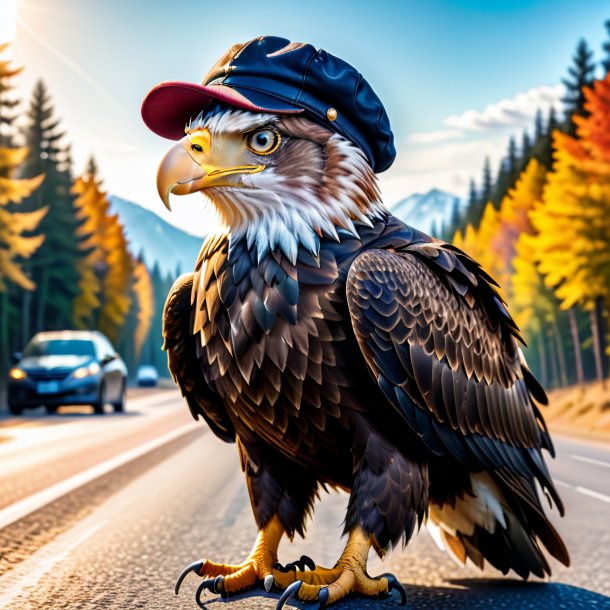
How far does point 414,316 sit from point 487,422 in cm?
50

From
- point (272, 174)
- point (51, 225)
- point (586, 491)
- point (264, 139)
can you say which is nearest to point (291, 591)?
point (272, 174)

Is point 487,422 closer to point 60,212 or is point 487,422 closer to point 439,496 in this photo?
point 439,496

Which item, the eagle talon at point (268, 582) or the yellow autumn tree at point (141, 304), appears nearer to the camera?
the eagle talon at point (268, 582)

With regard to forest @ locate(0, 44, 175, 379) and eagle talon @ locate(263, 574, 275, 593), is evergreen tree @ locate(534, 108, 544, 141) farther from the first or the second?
eagle talon @ locate(263, 574, 275, 593)

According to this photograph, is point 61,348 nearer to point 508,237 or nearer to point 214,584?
point 214,584

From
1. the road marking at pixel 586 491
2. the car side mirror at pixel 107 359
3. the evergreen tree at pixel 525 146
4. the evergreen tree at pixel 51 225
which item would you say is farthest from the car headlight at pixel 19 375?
the evergreen tree at pixel 525 146

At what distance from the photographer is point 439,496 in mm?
2969

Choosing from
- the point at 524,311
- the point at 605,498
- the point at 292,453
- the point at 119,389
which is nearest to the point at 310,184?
the point at 292,453

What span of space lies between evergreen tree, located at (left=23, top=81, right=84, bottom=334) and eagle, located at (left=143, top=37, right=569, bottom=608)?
43094mm

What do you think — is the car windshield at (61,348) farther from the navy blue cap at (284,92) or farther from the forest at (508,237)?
the navy blue cap at (284,92)

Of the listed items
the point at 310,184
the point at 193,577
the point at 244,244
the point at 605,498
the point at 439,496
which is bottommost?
the point at 605,498

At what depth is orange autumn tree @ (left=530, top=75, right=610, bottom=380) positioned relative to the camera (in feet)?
92.1

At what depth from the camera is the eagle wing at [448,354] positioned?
2498 mm

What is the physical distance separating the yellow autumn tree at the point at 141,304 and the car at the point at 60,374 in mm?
64157
